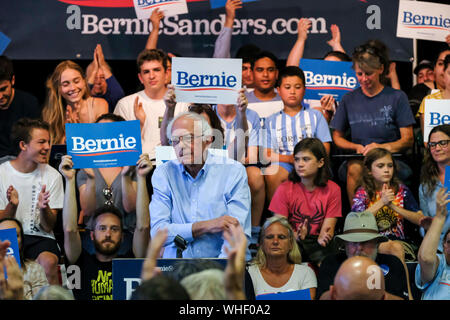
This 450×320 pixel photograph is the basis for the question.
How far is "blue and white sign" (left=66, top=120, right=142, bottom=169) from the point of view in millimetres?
5562

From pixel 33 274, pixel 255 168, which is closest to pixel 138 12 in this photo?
pixel 255 168

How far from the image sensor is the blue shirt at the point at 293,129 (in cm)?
623

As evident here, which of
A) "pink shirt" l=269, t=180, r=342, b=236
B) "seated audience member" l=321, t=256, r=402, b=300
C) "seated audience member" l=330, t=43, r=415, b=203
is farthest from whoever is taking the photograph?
"seated audience member" l=330, t=43, r=415, b=203

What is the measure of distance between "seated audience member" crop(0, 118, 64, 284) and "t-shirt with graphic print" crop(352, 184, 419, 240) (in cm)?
227

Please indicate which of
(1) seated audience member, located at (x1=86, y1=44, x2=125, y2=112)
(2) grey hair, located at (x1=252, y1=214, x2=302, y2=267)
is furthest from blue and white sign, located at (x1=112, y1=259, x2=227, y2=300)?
(1) seated audience member, located at (x1=86, y1=44, x2=125, y2=112)

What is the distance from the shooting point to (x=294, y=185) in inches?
227

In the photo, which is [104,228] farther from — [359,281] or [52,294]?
[359,281]

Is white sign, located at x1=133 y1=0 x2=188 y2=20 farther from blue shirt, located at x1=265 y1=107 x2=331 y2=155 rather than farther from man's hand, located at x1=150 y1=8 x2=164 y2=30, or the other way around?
blue shirt, located at x1=265 y1=107 x2=331 y2=155

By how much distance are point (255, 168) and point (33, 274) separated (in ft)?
6.22

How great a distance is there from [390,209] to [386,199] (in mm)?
111

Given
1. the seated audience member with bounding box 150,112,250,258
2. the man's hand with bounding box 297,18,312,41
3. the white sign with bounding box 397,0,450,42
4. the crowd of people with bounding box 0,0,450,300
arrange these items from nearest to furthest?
the seated audience member with bounding box 150,112,250,258, the crowd of people with bounding box 0,0,450,300, the white sign with bounding box 397,0,450,42, the man's hand with bounding box 297,18,312,41

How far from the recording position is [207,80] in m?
5.88

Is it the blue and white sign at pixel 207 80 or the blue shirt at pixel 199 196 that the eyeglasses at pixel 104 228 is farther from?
the blue and white sign at pixel 207 80
